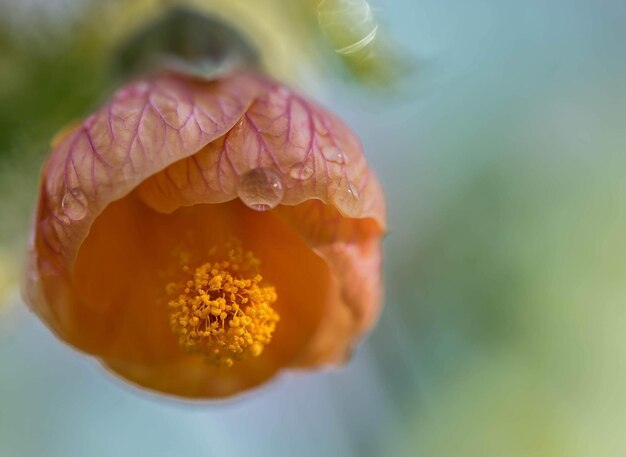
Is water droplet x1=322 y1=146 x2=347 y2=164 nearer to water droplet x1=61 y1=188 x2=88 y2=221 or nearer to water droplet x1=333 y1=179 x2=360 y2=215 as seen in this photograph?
water droplet x1=333 y1=179 x2=360 y2=215

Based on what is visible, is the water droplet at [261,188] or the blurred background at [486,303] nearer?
the water droplet at [261,188]

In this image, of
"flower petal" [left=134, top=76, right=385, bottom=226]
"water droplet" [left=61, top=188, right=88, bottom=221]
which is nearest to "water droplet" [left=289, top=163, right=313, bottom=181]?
"flower petal" [left=134, top=76, right=385, bottom=226]

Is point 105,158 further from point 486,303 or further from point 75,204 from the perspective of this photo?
point 486,303

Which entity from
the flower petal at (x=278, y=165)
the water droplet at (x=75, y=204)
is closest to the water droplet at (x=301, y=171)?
the flower petal at (x=278, y=165)

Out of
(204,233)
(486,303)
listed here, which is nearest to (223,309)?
(204,233)

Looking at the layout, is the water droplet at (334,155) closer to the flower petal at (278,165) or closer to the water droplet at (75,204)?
the flower petal at (278,165)

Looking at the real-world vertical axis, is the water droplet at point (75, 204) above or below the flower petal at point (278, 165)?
below
